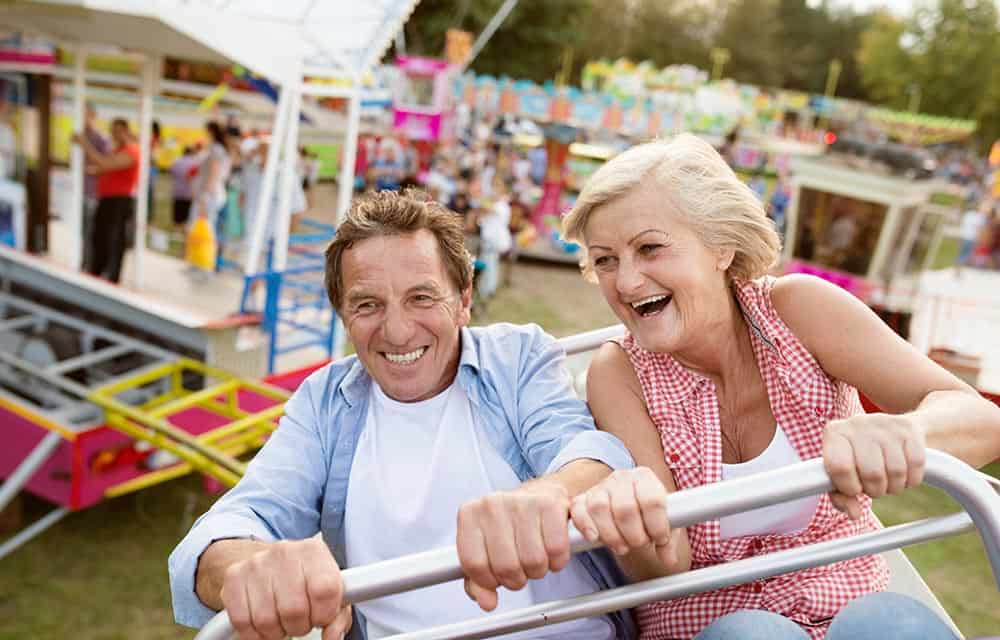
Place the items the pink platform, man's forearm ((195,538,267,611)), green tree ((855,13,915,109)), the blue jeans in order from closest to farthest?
the blue jeans, man's forearm ((195,538,267,611)), the pink platform, green tree ((855,13,915,109))

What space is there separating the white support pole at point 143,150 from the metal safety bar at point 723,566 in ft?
20.4

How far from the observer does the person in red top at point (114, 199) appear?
736cm

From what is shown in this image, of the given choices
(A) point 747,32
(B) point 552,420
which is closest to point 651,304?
(B) point 552,420

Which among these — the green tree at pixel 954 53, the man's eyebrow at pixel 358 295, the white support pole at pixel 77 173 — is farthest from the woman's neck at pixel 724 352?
the green tree at pixel 954 53

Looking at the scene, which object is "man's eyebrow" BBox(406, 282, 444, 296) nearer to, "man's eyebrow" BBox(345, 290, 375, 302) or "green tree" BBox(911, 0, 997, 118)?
"man's eyebrow" BBox(345, 290, 375, 302)

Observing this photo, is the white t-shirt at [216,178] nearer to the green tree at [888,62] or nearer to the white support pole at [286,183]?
the white support pole at [286,183]

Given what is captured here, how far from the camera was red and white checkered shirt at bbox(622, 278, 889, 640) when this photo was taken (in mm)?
1631

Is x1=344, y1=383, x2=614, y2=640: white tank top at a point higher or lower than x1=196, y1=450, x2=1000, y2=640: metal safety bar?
lower

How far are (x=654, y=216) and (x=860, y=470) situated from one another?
0.63 metres

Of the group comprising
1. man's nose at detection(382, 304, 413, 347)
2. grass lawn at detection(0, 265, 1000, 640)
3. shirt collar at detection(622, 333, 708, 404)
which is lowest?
grass lawn at detection(0, 265, 1000, 640)

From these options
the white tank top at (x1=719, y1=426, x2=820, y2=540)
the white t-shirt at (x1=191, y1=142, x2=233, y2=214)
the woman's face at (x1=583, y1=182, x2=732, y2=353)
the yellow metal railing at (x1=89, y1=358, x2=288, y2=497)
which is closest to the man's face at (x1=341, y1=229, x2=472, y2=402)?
the woman's face at (x1=583, y1=182, x2=732, y2=353)

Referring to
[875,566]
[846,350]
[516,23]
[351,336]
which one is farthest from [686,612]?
[516,23]

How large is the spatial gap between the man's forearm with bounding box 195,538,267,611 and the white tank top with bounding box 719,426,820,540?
0.80 metres

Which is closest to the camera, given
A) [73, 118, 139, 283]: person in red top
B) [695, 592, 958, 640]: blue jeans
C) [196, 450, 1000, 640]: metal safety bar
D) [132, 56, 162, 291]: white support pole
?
[196, 450, 1000, 640]: metal safety bar
